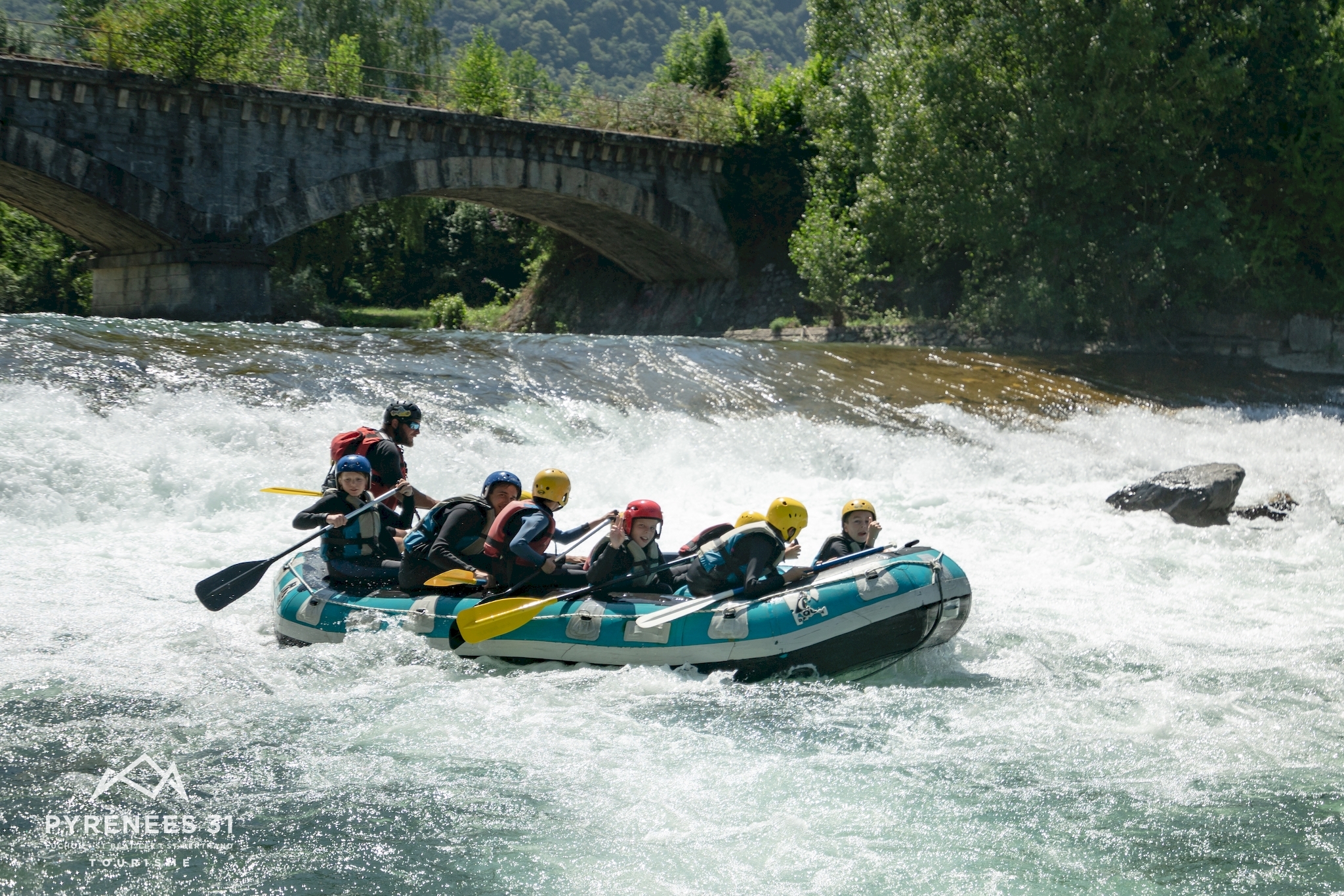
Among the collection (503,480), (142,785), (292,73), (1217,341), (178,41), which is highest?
(178,41)

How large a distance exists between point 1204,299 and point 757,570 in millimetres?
19042

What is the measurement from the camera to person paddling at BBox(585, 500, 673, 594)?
7336mm

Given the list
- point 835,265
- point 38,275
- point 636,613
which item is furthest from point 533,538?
point 38,275

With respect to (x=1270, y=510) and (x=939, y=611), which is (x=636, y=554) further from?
(x=1270, y=510)

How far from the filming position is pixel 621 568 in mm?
7434

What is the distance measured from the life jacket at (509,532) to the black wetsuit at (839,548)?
5.54 feet

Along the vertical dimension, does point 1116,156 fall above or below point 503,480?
above

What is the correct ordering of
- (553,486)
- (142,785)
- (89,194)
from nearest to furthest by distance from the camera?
1. (142,785)
2. (553,486)
3. (89,194)

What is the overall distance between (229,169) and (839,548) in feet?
65.6

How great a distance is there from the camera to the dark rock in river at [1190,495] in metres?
12.2

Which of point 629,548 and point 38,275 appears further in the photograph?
point 38,275

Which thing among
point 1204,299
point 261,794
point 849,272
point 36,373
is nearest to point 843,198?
point 849,272

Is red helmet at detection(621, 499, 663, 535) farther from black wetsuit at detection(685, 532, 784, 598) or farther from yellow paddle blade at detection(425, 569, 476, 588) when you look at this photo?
Answer: yellow paddle blade at detection(425, 569, 476, 588)

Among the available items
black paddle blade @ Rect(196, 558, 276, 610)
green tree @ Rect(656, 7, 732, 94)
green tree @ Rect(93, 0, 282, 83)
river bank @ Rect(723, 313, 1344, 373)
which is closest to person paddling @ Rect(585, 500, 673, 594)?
black paddle blade @ Rect(196, 558, 276, 610)
